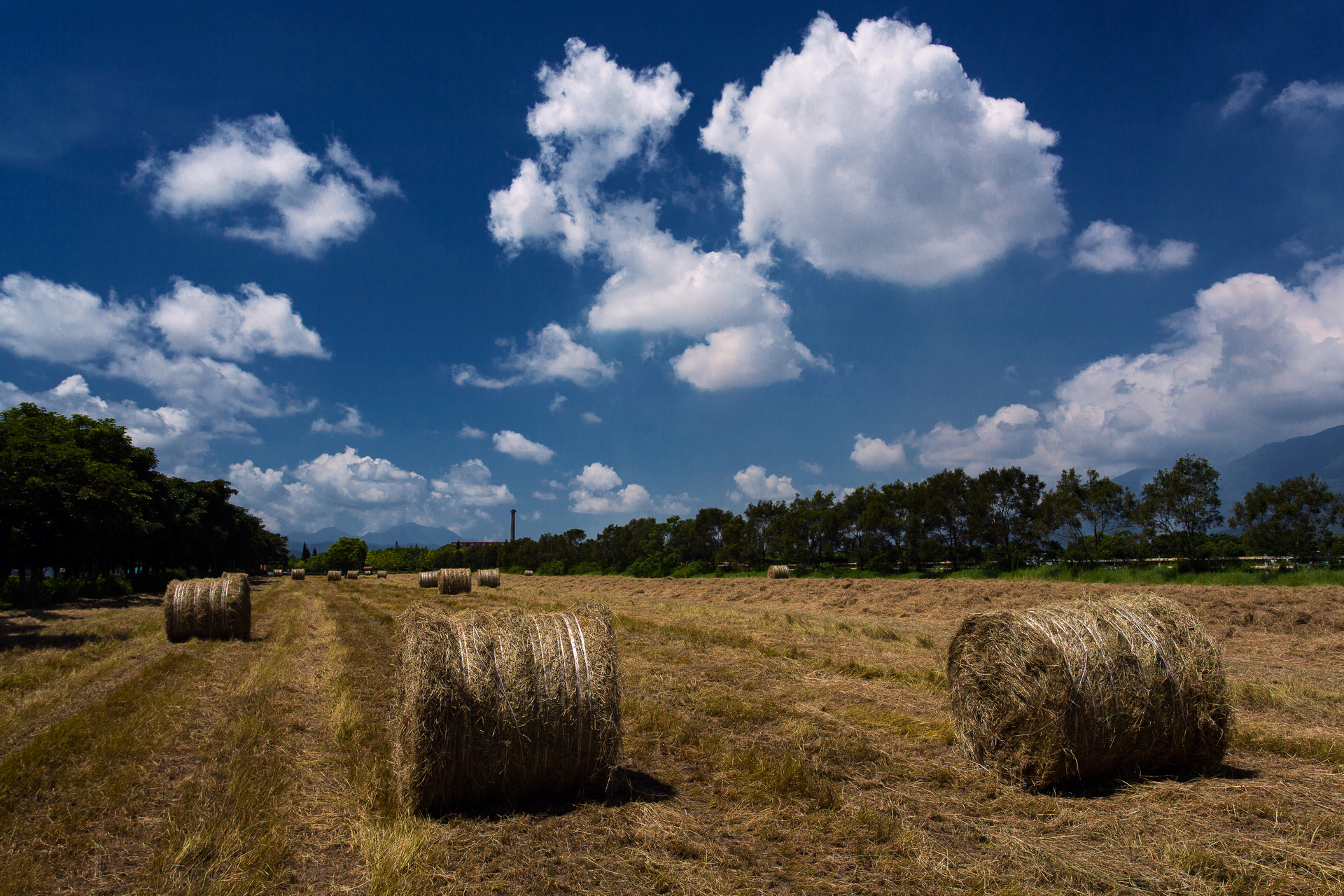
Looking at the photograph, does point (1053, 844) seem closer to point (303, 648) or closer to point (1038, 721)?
point (1038, 721)

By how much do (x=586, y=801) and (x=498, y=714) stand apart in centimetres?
119

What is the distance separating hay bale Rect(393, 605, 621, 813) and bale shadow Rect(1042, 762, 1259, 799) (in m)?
4.32

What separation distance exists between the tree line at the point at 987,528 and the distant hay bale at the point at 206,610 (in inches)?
1498

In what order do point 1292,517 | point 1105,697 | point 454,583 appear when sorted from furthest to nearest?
point 454,583
point 1292,517
point 1105,697

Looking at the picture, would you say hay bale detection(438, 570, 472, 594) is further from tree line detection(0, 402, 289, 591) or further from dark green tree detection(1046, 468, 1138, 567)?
dark green tree detection(1046, 468, 1138, 567)

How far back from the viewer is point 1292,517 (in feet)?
102

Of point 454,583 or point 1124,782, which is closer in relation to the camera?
point 1124,782

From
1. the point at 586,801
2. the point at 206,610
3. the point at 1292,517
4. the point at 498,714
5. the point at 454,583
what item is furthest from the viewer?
the point at 454,583

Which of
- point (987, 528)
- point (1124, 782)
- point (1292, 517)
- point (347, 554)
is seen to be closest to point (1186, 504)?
point (1292, 517)

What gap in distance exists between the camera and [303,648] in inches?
611

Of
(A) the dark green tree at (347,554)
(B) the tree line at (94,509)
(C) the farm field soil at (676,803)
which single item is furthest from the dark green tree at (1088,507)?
(A) the dark green tree at (347,554)

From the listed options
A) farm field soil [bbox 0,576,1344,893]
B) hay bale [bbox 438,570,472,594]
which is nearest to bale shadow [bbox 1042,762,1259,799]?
farm field soil [bbox 0,576,1344,893]

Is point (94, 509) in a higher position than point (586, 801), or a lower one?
higher

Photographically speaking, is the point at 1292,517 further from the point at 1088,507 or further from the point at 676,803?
the point at 676,803
